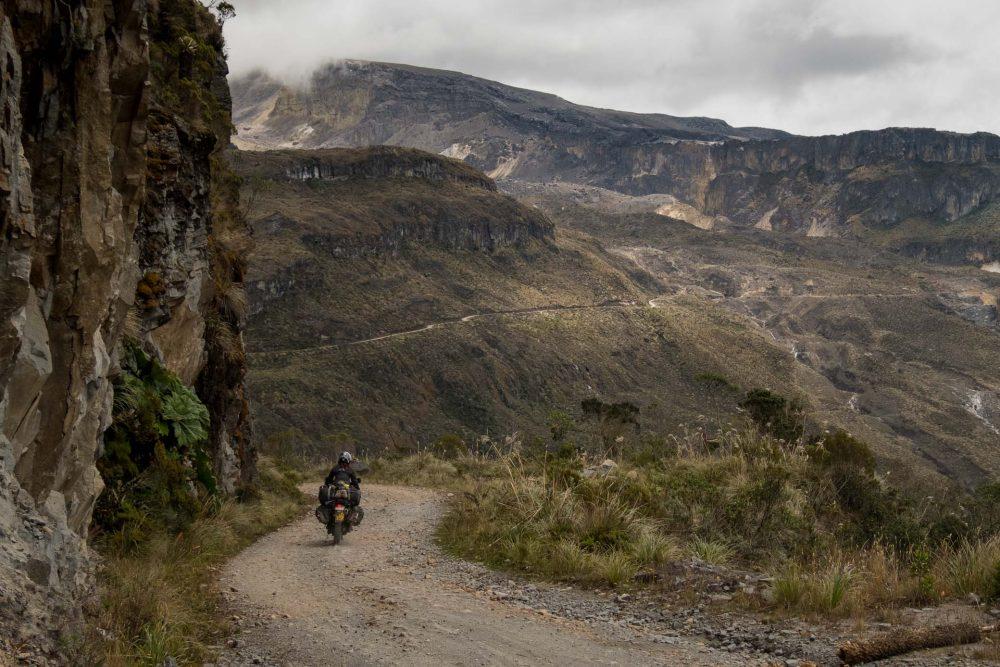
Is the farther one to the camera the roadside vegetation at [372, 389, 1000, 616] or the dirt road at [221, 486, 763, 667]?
the roadside vegetation at [372, 389, 1000, 616]

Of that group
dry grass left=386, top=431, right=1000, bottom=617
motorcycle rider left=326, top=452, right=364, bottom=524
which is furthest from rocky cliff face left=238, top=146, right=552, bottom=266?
dry grass left=386, top=431, right=1000, bottom=617

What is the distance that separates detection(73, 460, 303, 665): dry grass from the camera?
18.0ft

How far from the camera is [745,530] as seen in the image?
10.2 metres

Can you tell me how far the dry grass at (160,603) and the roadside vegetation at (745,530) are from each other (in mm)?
3521

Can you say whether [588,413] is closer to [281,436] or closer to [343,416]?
[281,436]

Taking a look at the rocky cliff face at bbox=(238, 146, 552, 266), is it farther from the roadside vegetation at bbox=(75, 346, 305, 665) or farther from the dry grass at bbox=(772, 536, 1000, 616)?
the dry grass at bbox=(772, 536, 1000, 616)

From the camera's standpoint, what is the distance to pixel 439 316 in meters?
101

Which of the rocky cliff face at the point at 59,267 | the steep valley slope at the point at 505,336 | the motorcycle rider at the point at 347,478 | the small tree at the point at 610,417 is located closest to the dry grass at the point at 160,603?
the rocky cliff face at the point at 59,267

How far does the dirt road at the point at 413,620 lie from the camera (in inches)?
252

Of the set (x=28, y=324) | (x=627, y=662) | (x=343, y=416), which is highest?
(x=28, y=324)

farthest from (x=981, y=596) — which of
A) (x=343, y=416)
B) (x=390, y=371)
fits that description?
(x=390, y=371)

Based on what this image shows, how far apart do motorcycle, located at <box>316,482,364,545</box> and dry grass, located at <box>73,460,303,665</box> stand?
6.05 feet

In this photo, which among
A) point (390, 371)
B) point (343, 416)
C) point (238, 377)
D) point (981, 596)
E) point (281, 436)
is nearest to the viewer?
point (981, 596)

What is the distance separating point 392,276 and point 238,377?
301ft
